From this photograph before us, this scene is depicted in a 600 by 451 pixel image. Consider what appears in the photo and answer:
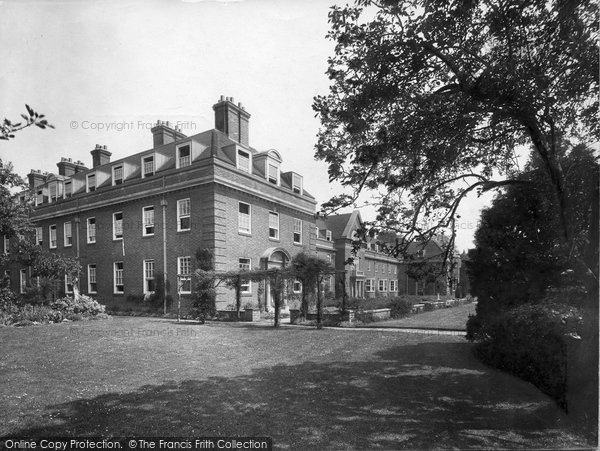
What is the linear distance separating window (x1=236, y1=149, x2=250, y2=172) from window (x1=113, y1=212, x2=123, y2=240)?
9.10 meters

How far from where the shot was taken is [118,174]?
24.8m

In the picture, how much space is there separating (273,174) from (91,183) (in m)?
14.0

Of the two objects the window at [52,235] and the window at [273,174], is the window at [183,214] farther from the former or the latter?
the window at [52,235]

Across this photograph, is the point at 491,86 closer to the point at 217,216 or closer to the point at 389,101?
the point at 389,101

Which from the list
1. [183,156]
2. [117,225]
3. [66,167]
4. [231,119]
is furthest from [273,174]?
[66,167]

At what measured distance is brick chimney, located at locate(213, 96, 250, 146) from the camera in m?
22.9

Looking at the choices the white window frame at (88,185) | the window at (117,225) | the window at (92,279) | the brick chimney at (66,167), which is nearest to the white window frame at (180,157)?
the window at (117,225)

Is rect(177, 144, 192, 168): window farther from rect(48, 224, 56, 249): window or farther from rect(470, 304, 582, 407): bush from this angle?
rect(470, 304, 582, 407): bush

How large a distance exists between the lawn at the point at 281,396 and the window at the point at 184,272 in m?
9.90

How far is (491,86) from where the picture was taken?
4.68 meters

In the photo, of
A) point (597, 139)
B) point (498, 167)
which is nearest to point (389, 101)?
point (597, 139)

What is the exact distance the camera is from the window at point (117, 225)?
78.0 feet

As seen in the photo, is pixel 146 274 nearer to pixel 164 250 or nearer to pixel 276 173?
pixel 164 250

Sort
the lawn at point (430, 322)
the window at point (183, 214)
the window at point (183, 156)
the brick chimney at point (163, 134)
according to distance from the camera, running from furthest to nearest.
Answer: the brick chimney at point (163, 134), the window at point (183, 156), the window at point (183, 214), the lawn at point (430, 322)
